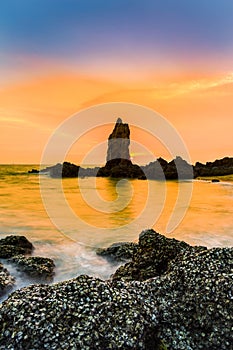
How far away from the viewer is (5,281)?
875 cm

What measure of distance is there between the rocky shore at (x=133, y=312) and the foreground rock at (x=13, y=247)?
5343mm

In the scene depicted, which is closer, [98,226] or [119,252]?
[119,252]

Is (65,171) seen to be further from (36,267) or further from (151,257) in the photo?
(151,257)

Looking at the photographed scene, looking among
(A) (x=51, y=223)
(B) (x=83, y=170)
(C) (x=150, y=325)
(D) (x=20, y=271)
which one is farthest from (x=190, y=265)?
(B) (x=83, y=170)

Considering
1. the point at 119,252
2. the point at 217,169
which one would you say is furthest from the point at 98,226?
the point at 217,169

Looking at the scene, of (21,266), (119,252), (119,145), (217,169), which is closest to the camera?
(21,266)

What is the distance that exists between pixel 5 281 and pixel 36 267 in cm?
143

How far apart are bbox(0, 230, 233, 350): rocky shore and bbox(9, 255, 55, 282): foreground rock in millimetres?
3584

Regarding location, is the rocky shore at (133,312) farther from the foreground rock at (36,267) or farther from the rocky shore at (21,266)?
the foreground rock at (36,267)

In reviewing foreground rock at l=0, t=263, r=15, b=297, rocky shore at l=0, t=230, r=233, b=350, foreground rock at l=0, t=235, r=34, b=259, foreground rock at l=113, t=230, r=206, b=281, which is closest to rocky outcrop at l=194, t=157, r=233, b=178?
foreground rock at l=0, t=235, r=34, b=259

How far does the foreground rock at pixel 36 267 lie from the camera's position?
978 cm

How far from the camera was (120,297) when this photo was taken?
19.9ft

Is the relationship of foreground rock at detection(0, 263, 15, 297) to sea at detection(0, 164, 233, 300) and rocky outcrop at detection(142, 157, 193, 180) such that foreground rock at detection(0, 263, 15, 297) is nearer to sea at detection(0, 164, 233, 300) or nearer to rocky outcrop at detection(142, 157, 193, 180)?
sea at detection(0, 164, 233, 300)

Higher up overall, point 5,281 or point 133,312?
point 133,312
